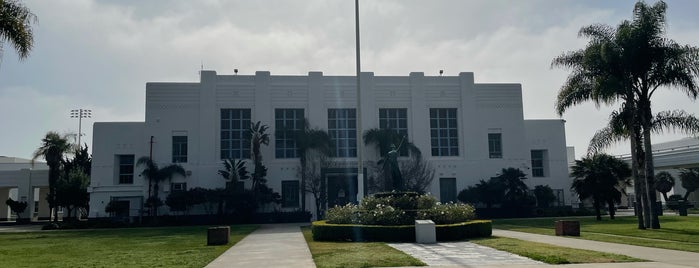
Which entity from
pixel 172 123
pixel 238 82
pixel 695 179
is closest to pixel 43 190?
pixel 172 123

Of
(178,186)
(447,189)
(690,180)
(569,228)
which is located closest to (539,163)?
(447,189)

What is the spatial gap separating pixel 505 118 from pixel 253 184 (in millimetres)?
23781

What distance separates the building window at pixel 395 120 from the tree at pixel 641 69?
2369 cm

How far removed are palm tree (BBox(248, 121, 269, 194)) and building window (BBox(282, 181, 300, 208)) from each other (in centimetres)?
250

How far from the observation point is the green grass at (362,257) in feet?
44.4

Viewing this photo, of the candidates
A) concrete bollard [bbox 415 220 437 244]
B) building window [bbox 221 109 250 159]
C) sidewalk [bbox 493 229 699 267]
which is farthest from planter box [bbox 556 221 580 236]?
building window [bbox 221 109 250 159]

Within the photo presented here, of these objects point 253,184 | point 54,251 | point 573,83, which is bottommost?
point 54,251

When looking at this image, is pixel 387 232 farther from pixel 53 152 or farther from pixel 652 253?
pixel 53 152

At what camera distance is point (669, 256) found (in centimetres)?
1466

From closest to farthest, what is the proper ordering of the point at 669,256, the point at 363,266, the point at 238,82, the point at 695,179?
1. the point at 363,266
2. the point at 669,256
3. the point at 238,82
4. the point at 695,179

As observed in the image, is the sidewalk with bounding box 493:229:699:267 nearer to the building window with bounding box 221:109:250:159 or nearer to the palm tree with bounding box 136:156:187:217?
the building window with bounding box 221:109:250:159

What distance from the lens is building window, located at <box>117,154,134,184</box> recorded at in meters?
50.7

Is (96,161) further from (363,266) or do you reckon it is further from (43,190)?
(363,266)

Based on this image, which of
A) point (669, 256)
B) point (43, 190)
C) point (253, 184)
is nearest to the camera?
point (669, 256)
